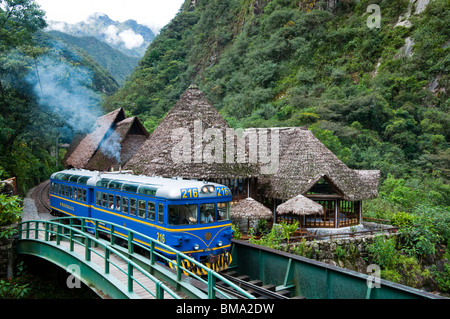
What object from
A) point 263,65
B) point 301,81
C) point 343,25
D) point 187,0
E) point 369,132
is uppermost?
point 187,0

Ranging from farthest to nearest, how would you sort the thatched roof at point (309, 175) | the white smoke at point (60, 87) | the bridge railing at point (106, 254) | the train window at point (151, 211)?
1. the white smoke at point (60, 87)
2. the thatched roof at point (309, 175)
3. the train window at point (151, 211)
4. the bridge railing at point (106, 254)

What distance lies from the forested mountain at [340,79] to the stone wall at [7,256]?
2181cm

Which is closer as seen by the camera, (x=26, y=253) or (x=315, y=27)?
(x=26, y=253)

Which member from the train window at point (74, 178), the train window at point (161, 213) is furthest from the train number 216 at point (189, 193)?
the train window at point (74, 178)

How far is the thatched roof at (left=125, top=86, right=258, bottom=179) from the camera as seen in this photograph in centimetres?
1683

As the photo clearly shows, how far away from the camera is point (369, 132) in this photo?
35.1 m

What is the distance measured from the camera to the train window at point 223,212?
1038 cm

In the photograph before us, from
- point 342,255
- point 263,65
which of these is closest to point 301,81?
point 263,65

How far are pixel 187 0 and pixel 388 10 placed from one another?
6059 centimetres

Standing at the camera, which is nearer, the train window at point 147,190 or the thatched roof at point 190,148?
the train window at point 147,190

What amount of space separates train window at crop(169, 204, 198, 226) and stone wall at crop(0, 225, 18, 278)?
664 cm

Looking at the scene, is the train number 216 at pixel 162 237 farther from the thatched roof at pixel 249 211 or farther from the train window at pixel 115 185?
the thatched roof at pixel 249 211

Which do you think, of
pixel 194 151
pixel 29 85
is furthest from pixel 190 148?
pixel 29 85

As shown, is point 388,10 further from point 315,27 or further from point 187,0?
point 187,0
